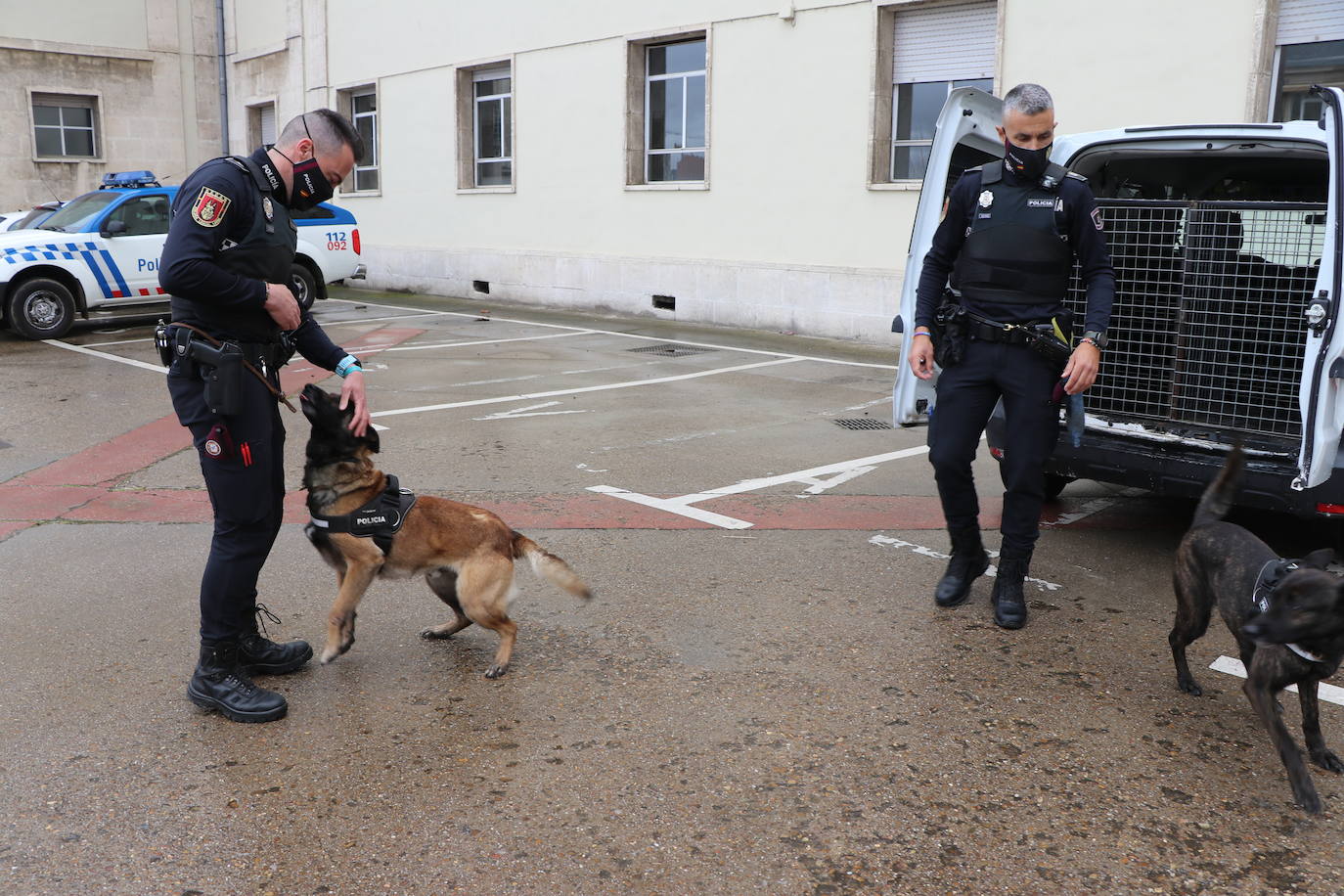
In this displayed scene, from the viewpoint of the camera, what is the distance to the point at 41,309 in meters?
12.8

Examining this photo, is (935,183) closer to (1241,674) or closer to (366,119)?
(1241,674)

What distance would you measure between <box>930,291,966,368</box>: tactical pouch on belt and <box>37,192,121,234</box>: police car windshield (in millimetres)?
11589

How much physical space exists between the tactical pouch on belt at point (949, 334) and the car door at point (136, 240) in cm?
1100

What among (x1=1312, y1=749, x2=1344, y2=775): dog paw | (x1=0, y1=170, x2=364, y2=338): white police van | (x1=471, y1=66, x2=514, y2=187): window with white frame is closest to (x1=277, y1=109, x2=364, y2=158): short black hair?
(x1=1312, y1=749, x2=1344, y2=775): dog paw

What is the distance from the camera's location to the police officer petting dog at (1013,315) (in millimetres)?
4223

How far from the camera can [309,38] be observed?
21.4 meters

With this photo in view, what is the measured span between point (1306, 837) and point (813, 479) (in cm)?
399

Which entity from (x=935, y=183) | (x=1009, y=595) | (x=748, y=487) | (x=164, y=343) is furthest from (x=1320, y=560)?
(x=748, y=487)

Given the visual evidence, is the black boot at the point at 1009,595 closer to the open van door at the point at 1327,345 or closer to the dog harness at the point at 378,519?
the open van door at the point at 1327,345

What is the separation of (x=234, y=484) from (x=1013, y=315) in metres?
2.83

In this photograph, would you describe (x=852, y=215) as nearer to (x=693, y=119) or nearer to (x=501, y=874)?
(x=693, y=119)

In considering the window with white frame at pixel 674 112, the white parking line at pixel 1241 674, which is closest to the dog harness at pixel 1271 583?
the white parking line at pixel 1241 674

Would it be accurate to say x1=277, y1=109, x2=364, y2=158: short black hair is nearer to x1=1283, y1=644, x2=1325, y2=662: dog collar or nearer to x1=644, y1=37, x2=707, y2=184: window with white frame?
x1=1283, y1=644, x2=1325, y2=662: dog collar

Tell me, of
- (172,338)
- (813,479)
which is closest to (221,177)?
(172,338)
